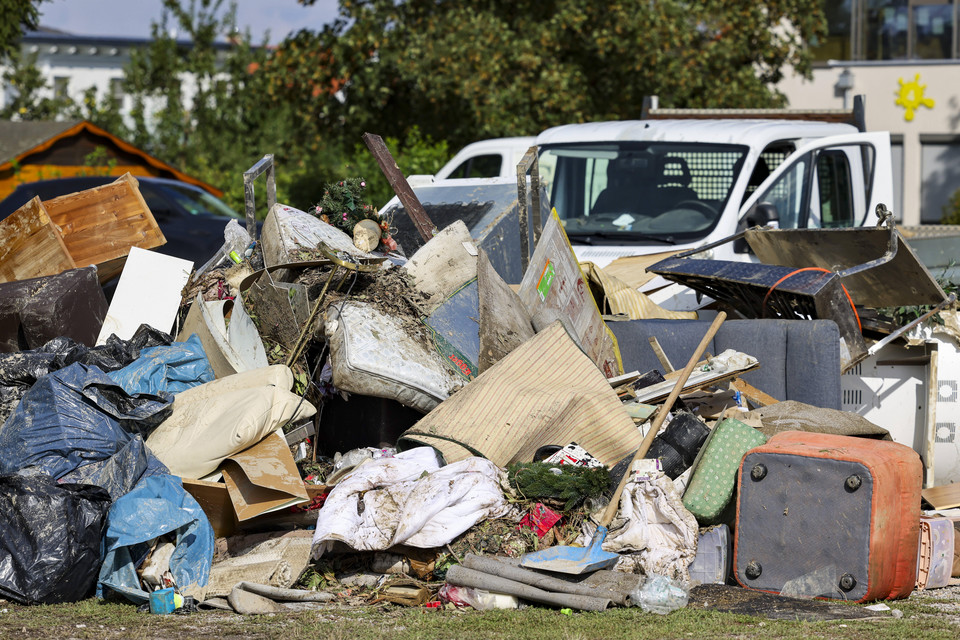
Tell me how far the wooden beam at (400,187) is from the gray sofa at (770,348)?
4.40ft

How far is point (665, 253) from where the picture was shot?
7.49 metres

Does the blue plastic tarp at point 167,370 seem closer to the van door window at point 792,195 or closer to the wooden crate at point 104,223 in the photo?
the wooden crate at point 104,223

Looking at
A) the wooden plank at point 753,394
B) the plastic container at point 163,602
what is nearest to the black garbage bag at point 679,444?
the wooden plank at point 753,394

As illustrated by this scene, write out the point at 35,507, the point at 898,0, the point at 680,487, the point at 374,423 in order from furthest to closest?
the point at 898,0
the point at 374,423
the point at 680,487
the point at 35,507

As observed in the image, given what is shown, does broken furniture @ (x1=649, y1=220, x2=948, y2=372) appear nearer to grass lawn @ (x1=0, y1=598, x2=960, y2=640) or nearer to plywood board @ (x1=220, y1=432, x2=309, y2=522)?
grass lawn @ (x1=0, y1=598, x2=960, y2=640)

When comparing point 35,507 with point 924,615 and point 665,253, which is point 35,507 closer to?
point 924,615

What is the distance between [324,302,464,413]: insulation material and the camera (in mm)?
5039

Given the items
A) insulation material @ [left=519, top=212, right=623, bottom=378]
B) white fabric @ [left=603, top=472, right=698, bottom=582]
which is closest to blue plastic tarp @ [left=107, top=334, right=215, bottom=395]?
insulation material @ [left=519, top=212, right=623, bottom=378]

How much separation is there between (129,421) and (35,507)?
0.73 metres

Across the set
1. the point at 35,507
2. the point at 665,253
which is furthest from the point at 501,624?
the point at 665,253

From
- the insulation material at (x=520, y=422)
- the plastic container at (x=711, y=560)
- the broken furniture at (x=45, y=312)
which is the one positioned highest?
the broken furniture at (x=45, y=312)

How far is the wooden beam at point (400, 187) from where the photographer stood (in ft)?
22.0

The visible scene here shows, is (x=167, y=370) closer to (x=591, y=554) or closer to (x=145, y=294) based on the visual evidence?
(x=145, y=294)

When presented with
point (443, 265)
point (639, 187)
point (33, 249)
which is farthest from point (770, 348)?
point (33, 249)
